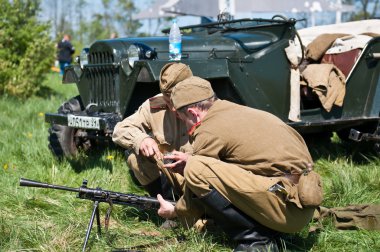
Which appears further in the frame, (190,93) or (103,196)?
(103,196)

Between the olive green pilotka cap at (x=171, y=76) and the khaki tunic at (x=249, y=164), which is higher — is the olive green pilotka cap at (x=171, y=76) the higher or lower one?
the higher one

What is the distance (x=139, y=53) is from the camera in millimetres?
5152

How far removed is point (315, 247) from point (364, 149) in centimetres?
288

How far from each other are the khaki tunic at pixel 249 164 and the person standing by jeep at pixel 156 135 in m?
0.61

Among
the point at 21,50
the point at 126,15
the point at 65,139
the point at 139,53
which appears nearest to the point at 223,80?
the point at 139,53

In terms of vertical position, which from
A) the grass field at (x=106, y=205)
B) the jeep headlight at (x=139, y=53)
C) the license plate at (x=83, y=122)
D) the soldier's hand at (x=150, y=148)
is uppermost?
the jeep headlight at (x=139, y=53)

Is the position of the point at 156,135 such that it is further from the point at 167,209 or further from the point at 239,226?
the point at 239,226

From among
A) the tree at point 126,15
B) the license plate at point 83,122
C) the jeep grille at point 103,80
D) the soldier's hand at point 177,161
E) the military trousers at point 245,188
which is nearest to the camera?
the military trousers at point 245,188

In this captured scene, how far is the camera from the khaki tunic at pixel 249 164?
125 inches

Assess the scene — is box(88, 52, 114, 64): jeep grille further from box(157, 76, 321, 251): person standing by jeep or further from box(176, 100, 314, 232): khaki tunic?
box(176, 100, 314, 232): khaki tunic

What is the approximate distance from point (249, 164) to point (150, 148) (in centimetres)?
76

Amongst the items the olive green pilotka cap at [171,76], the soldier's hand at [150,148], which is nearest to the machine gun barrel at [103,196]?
the soldier's hand at [150,148]

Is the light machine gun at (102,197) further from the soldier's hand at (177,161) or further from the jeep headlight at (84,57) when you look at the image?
the jeep headlight at (84,57)

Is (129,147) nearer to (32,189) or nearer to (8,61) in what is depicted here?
(32,189)
